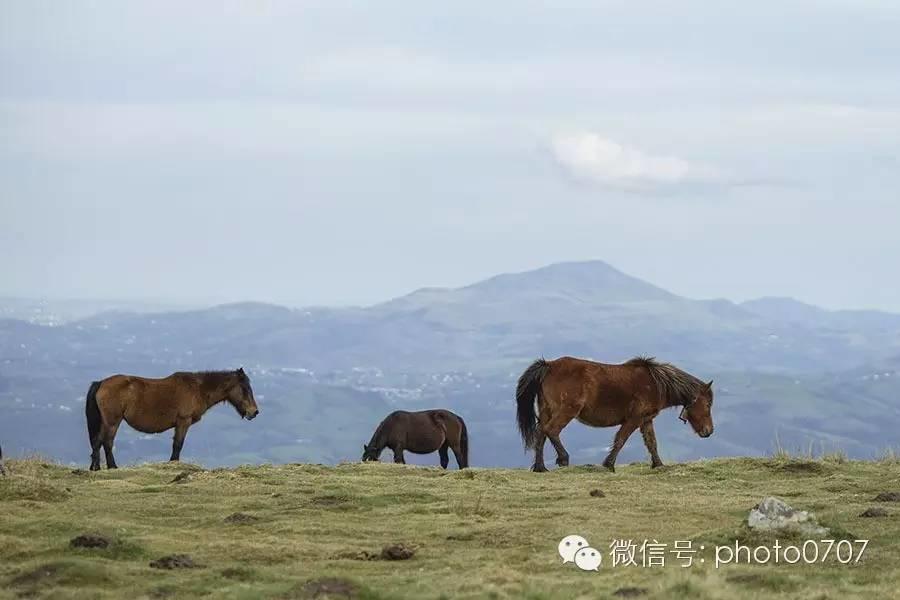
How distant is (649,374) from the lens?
91.8 ft

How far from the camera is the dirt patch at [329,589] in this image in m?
14.8

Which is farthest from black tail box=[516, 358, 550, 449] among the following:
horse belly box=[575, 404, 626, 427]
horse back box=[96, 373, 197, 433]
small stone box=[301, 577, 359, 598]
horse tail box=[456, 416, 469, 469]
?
small stone box=[301, 577, 359, 598]

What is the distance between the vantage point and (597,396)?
1083 inches

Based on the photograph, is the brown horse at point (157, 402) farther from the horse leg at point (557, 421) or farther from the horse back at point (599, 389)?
the horse back at point (599, 389)

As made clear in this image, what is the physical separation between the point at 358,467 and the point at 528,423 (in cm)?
355

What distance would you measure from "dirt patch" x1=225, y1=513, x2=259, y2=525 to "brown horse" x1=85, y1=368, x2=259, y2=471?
888 cm

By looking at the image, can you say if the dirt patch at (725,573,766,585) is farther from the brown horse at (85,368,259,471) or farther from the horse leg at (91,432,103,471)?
the horse leg at (91,432,103,471)

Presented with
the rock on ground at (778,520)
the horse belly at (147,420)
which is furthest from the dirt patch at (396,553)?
the horse belly at (147,420)

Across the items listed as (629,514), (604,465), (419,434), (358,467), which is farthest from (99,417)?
(629,514)

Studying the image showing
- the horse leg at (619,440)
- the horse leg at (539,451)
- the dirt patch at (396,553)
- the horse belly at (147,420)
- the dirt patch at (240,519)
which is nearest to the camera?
the dirt patch at (396,553)

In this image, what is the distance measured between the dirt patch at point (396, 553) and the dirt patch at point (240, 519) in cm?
312

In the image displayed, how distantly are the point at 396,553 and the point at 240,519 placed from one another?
11.3ft

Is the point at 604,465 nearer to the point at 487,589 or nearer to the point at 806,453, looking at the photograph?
the point at 806,453

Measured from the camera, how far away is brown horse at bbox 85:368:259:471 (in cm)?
2919
